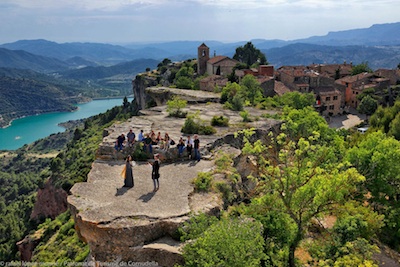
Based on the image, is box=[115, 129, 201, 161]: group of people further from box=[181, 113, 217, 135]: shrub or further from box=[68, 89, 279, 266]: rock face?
box=[181, 113, 217, 135]: shrub

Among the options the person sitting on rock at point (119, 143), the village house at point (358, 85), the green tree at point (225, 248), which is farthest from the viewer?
the village house at point (358, 85)

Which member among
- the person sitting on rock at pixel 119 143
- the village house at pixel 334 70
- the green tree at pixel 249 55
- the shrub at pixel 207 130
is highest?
the green tree at pixel 249 55

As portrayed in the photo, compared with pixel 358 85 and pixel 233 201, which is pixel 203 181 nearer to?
pixel 233 201

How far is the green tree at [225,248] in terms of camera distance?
1103cm

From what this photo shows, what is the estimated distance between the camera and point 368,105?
7081cm

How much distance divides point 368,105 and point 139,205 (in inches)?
2623

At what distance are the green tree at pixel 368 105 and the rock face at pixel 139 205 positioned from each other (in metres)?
57.8

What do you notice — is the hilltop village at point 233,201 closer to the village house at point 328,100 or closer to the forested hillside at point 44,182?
the forested hillside at point 44,182

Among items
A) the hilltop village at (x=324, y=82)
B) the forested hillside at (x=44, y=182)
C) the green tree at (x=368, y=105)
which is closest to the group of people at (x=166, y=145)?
the forested hillside at (x=44, y=182)

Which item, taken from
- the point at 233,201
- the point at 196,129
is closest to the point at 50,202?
the point at 196,129

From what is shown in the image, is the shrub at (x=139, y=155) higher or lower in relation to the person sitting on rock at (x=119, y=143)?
lower

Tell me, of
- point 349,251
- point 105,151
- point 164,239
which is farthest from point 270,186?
point 105,151

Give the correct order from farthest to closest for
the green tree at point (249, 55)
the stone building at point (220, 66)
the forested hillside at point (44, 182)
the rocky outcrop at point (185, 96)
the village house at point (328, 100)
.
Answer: the green tree at point (249, 55) < the village house at point (328, 100) < the stone building at point (220, 66) < the rocky outcrop at point (185, 96) < the forested hillside at point (44, 182)

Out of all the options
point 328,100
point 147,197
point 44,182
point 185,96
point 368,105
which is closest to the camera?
point 147,197
